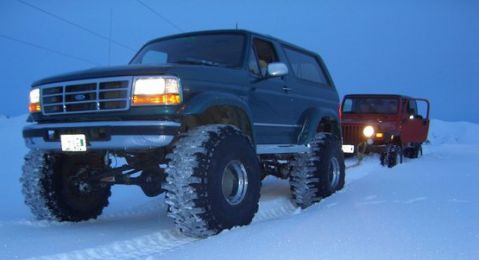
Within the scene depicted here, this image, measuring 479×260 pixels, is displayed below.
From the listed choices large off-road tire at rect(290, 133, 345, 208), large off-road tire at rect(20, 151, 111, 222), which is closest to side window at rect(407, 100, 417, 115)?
large off-road tire at rect(290, 133, 345, 208)

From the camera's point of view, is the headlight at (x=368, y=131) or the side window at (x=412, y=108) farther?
the side window at (x=412, y=108)

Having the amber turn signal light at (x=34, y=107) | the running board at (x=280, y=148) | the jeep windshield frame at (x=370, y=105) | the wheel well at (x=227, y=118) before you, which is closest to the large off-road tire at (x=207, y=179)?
the wheel well at (x=227, y=118)

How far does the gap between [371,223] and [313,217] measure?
0.57 metres

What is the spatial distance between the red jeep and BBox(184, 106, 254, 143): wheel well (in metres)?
7.55

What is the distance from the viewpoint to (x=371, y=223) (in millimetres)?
3914

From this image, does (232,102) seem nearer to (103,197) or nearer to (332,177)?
(103,197)

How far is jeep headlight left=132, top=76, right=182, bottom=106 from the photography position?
3793 mm

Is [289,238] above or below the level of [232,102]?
below

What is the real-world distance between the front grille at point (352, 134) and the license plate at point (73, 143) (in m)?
9.83

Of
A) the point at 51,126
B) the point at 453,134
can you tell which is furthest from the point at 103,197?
the point at 453,134

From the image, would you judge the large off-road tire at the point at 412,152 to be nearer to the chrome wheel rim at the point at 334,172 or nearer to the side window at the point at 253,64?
the chrome wheel rim at the point at 334,172

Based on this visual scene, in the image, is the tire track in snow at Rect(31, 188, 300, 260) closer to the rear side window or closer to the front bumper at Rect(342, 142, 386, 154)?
the rear side window

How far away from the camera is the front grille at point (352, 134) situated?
41.6 ft

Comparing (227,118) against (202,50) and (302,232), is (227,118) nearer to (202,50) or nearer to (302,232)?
(202,50)
